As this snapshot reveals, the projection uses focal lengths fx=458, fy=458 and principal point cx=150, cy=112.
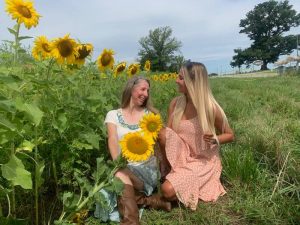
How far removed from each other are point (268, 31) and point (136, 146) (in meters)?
62.6

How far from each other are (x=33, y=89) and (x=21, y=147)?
0.35 m

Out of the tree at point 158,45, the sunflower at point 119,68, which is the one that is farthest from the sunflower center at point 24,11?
the tree at point 158,45

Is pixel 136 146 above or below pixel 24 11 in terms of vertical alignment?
below

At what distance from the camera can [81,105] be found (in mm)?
2844

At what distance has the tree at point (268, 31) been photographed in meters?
59.8

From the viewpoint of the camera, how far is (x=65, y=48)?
2.63 metres

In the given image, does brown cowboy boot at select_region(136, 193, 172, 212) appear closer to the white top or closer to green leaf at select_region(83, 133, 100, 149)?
the white top

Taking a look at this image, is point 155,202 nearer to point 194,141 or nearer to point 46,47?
point 194,141

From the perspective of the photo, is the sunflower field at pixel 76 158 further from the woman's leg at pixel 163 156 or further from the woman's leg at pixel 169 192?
the woman's leg at pixel 163 156

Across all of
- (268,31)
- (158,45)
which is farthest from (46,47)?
(268,31)

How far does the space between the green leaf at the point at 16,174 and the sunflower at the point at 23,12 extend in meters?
0.96

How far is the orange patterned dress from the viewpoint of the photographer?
3129mm

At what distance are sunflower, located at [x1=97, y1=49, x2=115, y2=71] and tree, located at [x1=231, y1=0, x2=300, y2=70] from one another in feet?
189

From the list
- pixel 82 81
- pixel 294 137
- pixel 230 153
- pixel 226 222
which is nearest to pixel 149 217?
pixel 226 222
